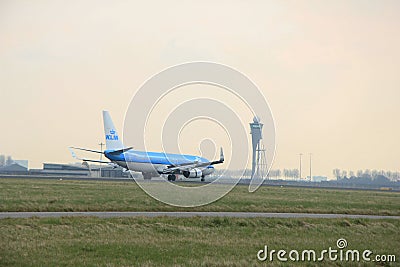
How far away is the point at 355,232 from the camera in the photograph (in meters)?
28.2

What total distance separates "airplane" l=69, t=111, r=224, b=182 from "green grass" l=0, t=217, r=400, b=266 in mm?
45750

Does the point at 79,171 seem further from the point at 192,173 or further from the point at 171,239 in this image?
the point at 171,239

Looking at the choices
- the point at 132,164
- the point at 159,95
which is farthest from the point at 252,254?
the point at 132,164

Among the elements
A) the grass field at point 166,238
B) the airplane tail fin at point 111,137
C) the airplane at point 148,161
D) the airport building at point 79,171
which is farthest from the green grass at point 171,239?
the airport building at point 79,171

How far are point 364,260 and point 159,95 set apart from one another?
26.5 m

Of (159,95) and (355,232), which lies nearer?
(355,232)

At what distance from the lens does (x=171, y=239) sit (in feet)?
74.9

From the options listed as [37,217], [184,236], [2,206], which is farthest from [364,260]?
[2,206]

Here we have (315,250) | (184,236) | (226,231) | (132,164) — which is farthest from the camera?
(132,164)

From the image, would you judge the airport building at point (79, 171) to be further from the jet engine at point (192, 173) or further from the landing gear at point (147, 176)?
the jet engine at point (192, 173)

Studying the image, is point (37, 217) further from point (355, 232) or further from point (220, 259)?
point (355, 232)

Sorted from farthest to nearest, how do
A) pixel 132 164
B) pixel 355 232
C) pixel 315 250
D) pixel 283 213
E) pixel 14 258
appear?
pixel 132 164, pixel 283 213, pixel 355 232, pixel 315 250, pixel 14 258

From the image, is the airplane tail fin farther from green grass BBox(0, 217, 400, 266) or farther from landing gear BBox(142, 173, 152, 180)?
green grass BBox(0, 217, 400, 266)

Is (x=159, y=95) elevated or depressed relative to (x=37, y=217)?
elevated
